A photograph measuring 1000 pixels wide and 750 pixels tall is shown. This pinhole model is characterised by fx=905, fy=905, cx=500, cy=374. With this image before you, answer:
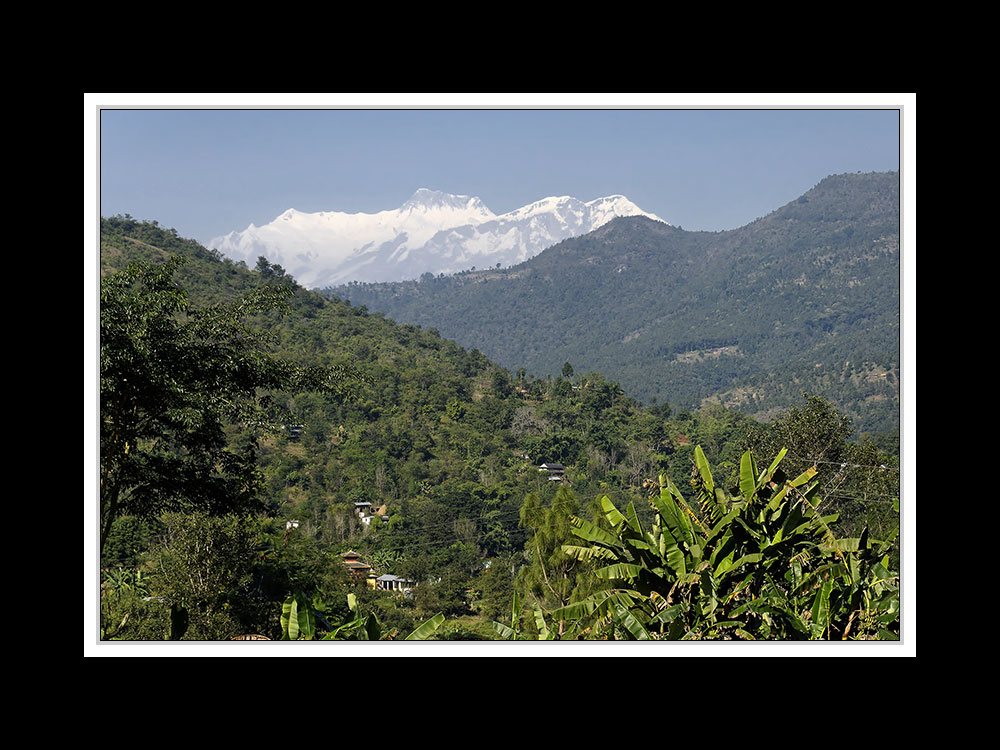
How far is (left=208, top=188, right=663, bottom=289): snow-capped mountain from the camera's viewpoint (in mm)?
5156

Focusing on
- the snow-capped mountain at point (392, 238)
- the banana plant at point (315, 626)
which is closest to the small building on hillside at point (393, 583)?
the snow-capped mountain at point (392, 238)

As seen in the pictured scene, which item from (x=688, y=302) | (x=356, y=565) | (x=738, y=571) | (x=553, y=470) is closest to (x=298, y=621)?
(x=738, y=571)

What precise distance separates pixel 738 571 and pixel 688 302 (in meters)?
50.5

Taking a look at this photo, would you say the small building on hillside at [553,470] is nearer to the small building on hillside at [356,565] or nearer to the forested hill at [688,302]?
the small building on hillside at [356,565]

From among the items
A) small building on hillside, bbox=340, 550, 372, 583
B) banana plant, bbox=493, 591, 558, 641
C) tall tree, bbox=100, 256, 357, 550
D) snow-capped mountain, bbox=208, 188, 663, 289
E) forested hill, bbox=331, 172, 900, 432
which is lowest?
small building on hillside, bbox=340, 550, 372, 583

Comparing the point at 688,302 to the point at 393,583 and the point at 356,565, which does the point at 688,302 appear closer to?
the point at 393,583

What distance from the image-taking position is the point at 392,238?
7297 mm

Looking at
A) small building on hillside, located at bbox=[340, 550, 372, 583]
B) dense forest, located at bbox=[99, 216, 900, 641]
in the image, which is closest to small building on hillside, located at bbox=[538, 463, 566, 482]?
dense forest, located at bbox=[99, 216, 900, 641]

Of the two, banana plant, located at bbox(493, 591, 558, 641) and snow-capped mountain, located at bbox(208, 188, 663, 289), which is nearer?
banana plant, located at bbox(493, 591, 558, 641)

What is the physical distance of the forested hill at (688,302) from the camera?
133 ft

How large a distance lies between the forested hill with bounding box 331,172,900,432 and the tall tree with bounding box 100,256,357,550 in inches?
1351

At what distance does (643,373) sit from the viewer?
4797cm

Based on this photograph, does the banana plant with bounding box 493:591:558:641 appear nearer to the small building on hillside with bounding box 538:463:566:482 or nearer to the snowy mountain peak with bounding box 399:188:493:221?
the snowy mountain peak with bounding box 399:188:493:221

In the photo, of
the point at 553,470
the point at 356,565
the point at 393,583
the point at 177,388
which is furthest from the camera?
the point at 553,470
